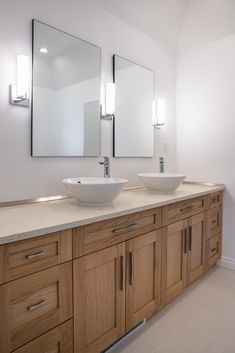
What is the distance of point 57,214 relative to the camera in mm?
1376

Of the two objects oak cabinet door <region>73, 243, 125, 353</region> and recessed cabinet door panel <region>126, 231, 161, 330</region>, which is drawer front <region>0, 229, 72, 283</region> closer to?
oak cabinet door <region>73, 243, 125, 353</region>

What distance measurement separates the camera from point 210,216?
2.43 meters

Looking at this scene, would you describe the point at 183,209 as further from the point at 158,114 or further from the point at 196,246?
the point at 158,114

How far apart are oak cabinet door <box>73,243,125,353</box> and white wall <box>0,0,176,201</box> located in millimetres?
662

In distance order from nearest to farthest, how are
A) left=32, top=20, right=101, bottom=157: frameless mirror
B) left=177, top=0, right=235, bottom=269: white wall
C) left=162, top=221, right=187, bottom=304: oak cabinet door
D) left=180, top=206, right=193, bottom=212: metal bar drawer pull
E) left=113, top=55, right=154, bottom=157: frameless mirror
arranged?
left=32, top=20, right=101, bottom=157: frameless mirror → left=162, top=221, right=187, bottom=304: oak cabinet door → left=180, top=206, right=193, bottom=212: metal bar drawer pull → left=113, top=55, right=154, bottom=157: frameless mirror → left=177, top=0, right=235, bottom=269: white wall

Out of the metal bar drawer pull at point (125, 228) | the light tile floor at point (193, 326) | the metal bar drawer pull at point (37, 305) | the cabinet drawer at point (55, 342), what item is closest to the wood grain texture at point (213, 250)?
the light tile floor at point (193, 326)

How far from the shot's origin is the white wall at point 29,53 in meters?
A: 1.57

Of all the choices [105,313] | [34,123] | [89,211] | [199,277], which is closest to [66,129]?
[34,123]

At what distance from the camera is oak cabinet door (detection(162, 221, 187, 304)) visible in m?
1.85

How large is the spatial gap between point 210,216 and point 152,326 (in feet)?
3.67

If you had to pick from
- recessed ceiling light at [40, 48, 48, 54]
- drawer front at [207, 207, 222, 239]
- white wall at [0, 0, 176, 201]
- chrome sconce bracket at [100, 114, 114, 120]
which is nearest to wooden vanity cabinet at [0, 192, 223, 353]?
drawer front at [207, 207, 222, 239]

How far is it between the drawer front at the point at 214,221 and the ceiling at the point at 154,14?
179 centimetres

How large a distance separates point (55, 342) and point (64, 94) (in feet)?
4.90

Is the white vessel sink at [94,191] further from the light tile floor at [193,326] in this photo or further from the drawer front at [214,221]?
the drawer front at [214,221]
